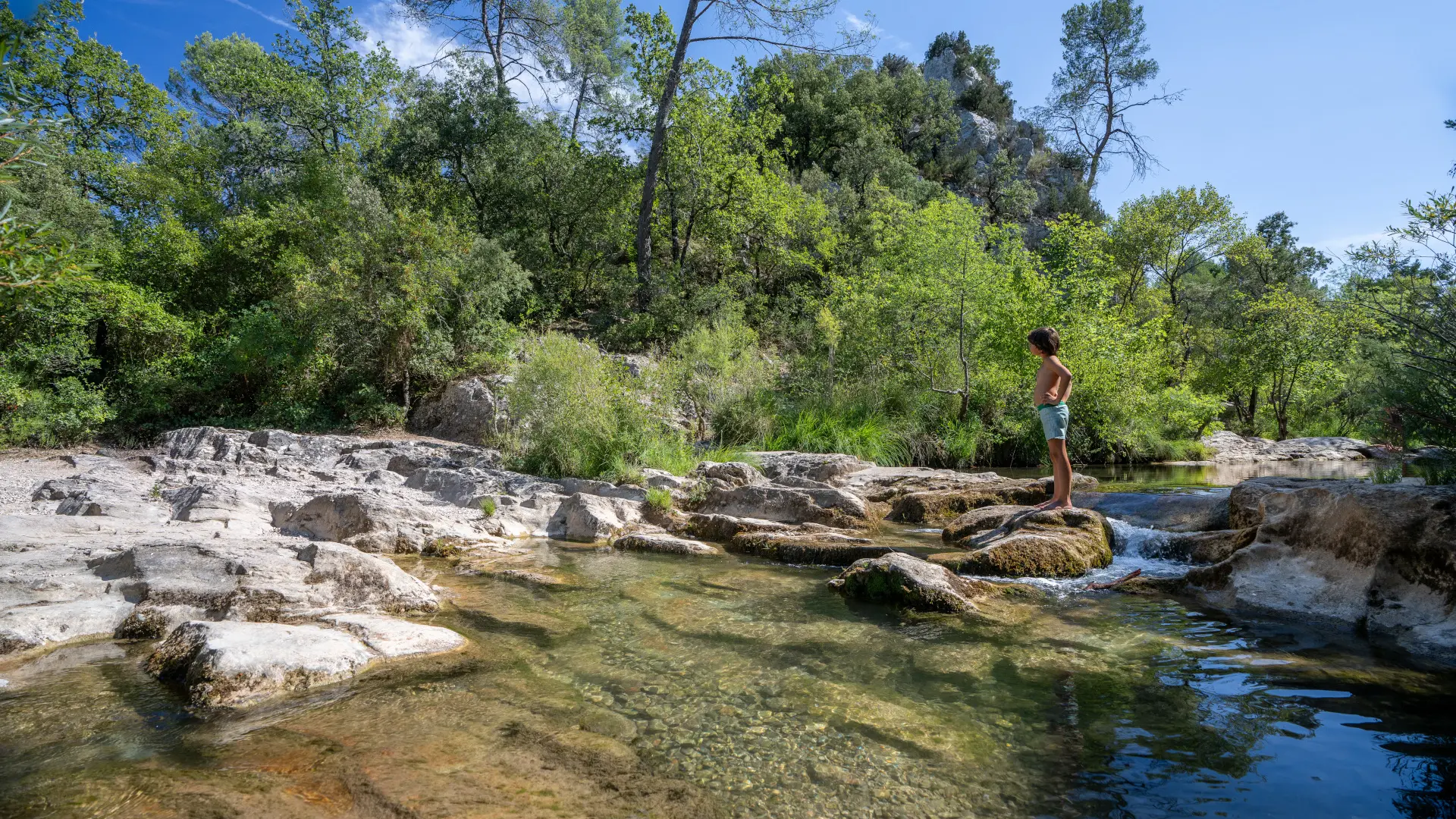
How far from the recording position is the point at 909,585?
6211 millimetres

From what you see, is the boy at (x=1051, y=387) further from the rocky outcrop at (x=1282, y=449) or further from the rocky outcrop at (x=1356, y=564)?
the rocky outcrop at (x=1282, y=449)

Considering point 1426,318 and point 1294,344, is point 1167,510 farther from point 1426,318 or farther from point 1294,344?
point 1294,344

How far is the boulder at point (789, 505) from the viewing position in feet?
33.7

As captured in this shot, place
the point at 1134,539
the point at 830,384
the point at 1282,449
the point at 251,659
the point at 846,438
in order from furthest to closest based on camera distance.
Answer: the point at 1282,449 → the point at 830,384 → the point at 846,438 → the point at 1134,539 → the point at 251,659

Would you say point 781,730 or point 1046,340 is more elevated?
point 1046,340

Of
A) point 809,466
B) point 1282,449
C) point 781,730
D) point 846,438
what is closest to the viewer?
point 781,730

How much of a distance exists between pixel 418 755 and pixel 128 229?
24.0 metres

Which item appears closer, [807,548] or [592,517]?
[807,548]

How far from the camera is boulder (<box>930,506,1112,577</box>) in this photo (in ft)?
24.0

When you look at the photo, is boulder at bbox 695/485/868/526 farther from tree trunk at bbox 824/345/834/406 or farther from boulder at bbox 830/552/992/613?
tree trunk at bbox 824/345/834/406

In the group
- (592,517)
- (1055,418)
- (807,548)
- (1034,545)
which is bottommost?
(592,517)

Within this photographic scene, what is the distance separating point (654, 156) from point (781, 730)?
73.7ft

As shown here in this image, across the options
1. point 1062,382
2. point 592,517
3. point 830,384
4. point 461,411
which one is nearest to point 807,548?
point 592,517

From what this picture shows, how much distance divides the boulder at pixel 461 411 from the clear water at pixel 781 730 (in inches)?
445
